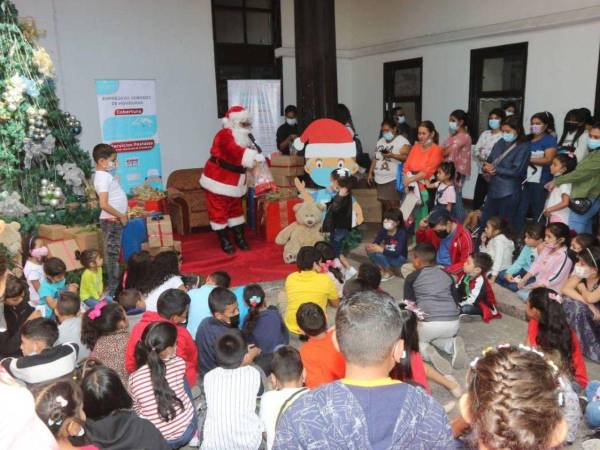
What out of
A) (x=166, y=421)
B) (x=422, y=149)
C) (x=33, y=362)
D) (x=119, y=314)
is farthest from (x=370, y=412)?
(x=422, y=149)

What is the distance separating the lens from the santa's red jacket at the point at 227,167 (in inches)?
241

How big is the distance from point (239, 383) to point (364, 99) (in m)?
8.19

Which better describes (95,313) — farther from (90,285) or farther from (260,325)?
(90,285)

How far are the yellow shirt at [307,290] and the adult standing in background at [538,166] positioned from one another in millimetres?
2729

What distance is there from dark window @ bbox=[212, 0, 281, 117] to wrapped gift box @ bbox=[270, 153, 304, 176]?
7.62 feet

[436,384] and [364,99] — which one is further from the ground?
[364,99]

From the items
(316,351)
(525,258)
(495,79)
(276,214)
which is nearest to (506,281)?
(525,258)

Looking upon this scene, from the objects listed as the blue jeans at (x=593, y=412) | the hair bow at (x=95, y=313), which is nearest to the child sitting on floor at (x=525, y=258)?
the blue jeans at (x=593, y=412)

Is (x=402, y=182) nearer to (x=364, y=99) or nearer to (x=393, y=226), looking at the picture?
(x=393, y=226)

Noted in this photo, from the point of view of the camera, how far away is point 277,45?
9.13 metres

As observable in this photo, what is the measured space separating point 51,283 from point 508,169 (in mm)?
4382

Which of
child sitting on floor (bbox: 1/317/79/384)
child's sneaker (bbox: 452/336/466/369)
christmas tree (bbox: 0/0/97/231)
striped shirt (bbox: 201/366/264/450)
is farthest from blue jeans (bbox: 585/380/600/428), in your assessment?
christmas tree (bbox: 0/0/97/231)

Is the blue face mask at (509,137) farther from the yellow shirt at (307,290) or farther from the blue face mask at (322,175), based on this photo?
the yellow shirt at (307,290)

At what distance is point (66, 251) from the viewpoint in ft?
16.6
